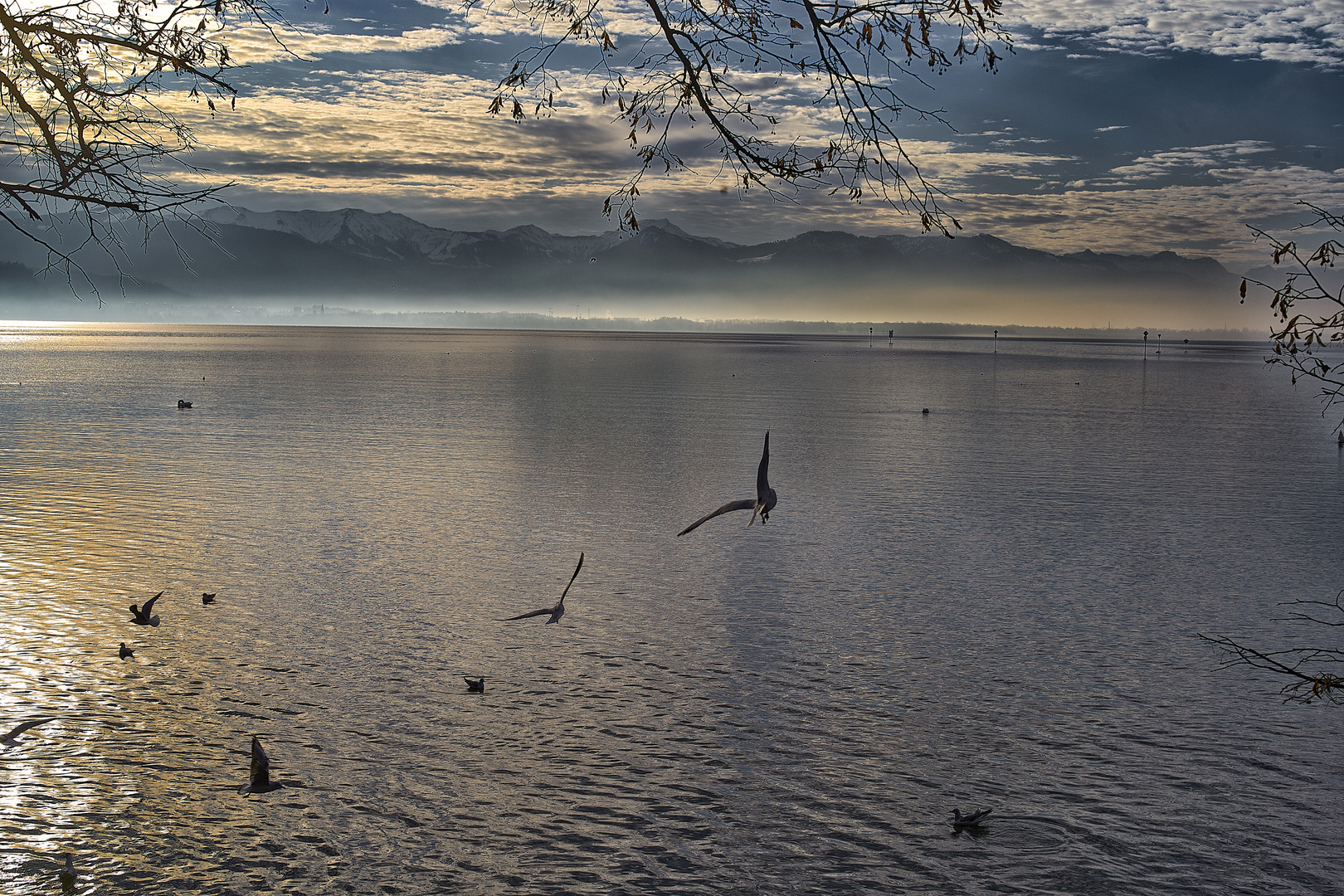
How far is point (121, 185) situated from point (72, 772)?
5037 millimetres

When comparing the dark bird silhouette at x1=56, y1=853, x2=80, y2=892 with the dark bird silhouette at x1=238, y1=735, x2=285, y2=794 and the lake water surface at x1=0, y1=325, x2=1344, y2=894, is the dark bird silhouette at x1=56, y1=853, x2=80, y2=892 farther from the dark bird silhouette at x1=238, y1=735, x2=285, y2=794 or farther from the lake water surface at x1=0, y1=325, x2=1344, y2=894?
the dark bird silhouette at x1=238, y1=735, x2=285, y2=794

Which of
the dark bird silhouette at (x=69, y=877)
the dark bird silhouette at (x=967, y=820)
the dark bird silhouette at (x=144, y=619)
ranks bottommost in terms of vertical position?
the dark bird silhouette at (x=69, y=877)

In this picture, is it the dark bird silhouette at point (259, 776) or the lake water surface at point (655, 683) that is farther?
the dark bird silhouette at point (259, 776)

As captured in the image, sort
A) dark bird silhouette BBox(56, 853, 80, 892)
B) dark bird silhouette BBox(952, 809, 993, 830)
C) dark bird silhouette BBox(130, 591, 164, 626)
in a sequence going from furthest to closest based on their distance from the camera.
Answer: dark bird silhouette BBox(130, 591, 164, 626) < dark bird silhouette BBox(952, 809, 993, 830) < dark bird silhouette BBox(56, 853, 80, 892)

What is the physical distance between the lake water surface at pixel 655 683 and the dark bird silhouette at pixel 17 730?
18 cm

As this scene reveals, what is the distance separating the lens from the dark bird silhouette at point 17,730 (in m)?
8.34

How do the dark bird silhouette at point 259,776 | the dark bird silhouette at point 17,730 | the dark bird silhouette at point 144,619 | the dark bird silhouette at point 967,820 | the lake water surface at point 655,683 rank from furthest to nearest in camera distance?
Answer: 1. the dark bird silhouette at point 144,619
2. the dark bird silhouette at point 17,730
3. the dark bird silhouette at point 259,776
4. the dark bird silhouette at point 967,820
5. the lake water surface at point 655,683

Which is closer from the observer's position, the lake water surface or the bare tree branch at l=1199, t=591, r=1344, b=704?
the lake water surface

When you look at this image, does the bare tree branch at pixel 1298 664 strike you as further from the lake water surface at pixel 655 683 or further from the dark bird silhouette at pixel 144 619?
the dark bird silhouette at pixel 144 619

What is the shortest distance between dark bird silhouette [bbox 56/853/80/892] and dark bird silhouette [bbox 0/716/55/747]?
8.18ft

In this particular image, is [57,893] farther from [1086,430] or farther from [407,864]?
[1086,430]

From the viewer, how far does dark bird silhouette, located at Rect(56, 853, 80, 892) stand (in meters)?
6.35

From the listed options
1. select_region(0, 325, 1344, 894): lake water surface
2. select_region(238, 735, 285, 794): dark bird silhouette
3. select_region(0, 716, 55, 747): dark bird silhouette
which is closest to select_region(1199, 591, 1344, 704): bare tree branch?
select_region(0, 325, 1344, 894): lake water surface

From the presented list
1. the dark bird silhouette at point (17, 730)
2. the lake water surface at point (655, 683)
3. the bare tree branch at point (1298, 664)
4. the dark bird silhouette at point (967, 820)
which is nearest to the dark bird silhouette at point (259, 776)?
the lake water surface at point (655, 683)
